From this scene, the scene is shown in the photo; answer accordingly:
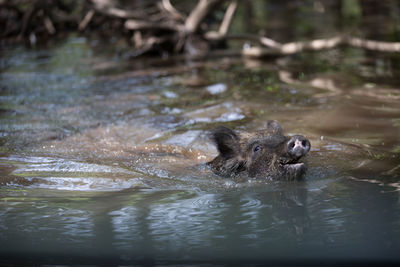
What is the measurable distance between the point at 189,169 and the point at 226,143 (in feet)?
1.67

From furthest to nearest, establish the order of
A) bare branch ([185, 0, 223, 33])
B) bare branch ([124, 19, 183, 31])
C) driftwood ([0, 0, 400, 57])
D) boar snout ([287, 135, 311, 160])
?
bare branch ([124, 19, 183, 31])
bare branch ([185, 0, 223, 33])
driftwood ([0, 0, 400, 57])
boar snout ([287, 135, 311, 160])

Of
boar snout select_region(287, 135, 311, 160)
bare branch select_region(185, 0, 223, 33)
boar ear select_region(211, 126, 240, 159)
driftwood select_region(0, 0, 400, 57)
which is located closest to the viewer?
boar snout select_region(287, 135, 311, 160)

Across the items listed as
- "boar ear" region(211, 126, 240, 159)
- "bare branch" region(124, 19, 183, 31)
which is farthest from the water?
"bare branch" region(124, 19, 183, 31)

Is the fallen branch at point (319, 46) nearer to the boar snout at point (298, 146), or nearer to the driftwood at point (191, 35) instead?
the driftwood at point (191, 35)

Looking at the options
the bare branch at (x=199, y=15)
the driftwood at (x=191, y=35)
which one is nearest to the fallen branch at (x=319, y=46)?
the driftwood at (x=191, y=35)

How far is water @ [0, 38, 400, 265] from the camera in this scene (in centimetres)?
376

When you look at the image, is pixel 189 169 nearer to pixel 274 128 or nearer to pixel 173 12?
pixel 274 128

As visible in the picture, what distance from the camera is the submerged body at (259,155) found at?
17.6 feet

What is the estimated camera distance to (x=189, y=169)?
6051 mm

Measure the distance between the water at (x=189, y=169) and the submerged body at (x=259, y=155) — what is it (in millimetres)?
165

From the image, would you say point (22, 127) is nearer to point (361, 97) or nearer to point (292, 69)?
point (361, 97)

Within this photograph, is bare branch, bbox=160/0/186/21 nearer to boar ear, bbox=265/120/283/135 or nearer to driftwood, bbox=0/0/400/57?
driftwood, bbox=0/0/400/57

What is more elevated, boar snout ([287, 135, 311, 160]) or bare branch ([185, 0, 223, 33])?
bare branch ([185, 0, 223, 33])

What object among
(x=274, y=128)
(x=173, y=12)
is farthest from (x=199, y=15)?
(x=274, y=128)
